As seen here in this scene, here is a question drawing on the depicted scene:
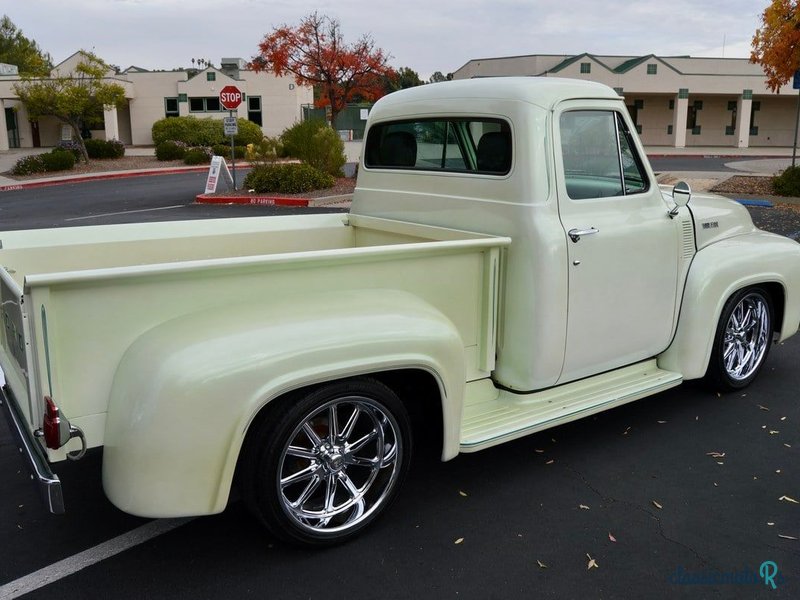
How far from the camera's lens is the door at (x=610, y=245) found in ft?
13.3

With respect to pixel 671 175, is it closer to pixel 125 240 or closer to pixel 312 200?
pixel 312 200

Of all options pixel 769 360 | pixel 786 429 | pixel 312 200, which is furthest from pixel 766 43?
pixel 786 429

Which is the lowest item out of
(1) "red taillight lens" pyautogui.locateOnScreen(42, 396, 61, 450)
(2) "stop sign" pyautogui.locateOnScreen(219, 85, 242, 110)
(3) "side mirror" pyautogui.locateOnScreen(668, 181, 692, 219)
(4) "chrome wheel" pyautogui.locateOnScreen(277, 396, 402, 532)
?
(4) "chrome wheel" pyautogui.locateOnScreen(277, 396, 402, 532)

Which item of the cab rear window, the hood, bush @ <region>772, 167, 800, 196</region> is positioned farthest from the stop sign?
the hood

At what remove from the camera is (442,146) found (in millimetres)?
4461

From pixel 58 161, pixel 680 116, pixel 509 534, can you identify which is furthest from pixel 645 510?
pixel 680 116

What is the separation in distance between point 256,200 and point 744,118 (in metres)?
33.5

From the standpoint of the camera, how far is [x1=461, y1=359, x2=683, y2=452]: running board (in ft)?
12.1

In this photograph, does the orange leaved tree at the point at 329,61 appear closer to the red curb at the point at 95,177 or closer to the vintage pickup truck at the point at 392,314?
the red curb at the point at 95,177

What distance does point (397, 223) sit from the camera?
470 cm

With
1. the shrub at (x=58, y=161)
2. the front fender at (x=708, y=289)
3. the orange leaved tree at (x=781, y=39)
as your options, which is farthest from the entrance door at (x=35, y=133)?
the front fender at (x=708, y=289)

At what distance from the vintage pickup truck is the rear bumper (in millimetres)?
11

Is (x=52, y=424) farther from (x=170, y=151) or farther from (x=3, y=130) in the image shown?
(x=3, y=130)

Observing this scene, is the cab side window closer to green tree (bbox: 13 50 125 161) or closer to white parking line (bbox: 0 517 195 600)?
white parking line (bbox: 0 517 195 600)
